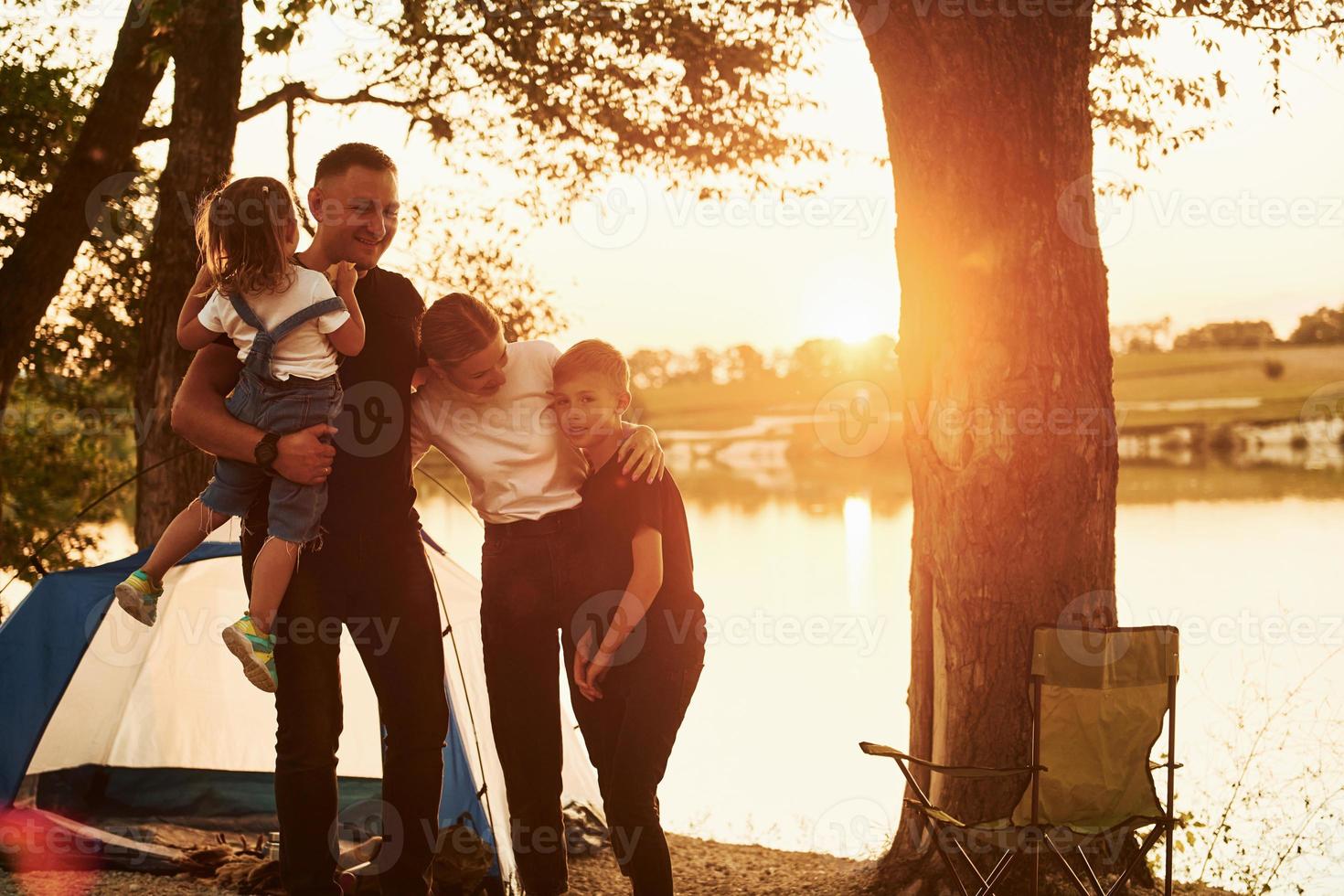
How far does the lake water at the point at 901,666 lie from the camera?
256 inches

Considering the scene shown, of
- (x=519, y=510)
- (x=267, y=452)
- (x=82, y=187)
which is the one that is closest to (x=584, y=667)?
(x=519, y=510)

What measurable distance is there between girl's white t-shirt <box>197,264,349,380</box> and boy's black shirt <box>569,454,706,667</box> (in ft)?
2.40

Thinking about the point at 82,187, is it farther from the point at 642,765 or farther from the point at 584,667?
the point at 642,765

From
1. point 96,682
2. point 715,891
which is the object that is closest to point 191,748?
point 96,682

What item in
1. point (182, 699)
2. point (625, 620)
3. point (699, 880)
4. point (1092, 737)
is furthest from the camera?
point (182, 699)

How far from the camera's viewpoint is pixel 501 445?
3186 millimetres

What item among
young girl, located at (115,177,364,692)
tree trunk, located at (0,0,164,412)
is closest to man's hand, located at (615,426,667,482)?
young girl, located at (115,177,364,692)

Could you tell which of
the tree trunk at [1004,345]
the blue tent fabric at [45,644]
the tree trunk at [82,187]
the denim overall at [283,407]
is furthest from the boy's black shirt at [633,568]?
the tree trunk at [82,187]

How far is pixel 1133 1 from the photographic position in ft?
19.7

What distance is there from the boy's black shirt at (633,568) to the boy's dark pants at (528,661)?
57 millimetres

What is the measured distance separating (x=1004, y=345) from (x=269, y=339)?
2.35 metres

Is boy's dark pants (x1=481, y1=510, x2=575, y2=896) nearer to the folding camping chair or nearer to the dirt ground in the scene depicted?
the folding camping chair

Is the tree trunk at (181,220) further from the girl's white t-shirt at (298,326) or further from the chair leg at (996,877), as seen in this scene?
the chair leg at (996,877)

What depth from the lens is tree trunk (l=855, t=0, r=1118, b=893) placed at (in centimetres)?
419
